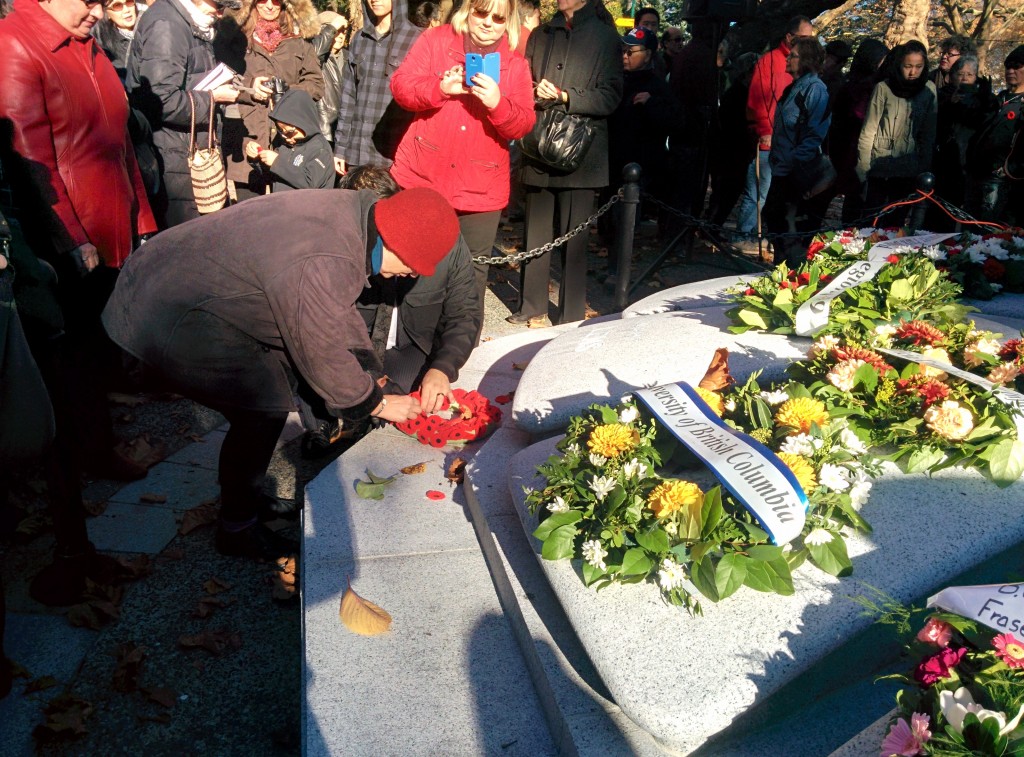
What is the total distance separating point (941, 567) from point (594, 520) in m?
0.98

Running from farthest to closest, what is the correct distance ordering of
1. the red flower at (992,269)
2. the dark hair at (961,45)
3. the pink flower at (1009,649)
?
the dark hair at (961,45), the red flower at (992,269), the pink flower at (1009,649)

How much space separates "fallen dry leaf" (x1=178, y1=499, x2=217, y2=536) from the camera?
12.1ft

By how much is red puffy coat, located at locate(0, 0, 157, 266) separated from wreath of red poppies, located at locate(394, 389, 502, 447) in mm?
1574

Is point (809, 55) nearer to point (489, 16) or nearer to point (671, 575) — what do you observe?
point (489, 16)

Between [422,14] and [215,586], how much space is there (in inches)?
145

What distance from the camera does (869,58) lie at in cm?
836

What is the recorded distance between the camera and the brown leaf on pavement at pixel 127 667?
2.84m

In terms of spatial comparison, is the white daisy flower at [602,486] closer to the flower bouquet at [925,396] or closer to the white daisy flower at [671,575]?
the white daisy flower at [671,575]

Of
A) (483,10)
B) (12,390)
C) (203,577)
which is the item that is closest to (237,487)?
(203,577)

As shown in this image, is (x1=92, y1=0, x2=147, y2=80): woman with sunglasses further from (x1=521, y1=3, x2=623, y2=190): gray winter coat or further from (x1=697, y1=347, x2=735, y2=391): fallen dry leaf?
(x1=697, y1=347, x2=735, y2=391): fallen dry leaf

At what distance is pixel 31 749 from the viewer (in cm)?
259

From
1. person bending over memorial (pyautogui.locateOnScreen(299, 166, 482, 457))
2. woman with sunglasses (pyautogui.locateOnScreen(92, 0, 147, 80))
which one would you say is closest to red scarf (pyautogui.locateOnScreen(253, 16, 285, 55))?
woman with sunglasses (pyautogui.locateOnScreen(92, 0, 147, 80))

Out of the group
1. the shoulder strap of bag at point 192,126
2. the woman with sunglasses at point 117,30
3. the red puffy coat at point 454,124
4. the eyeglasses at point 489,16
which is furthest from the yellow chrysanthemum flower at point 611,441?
the woman with sunglasses at point 117,30

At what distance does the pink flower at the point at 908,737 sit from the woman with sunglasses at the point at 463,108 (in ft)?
10.3
